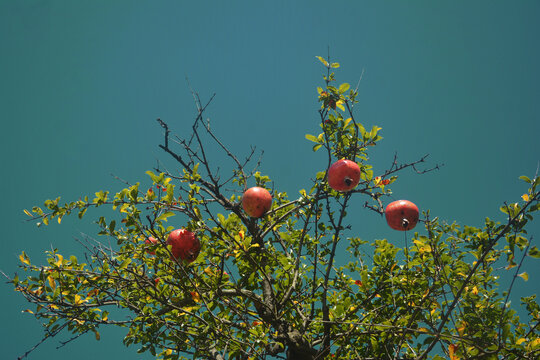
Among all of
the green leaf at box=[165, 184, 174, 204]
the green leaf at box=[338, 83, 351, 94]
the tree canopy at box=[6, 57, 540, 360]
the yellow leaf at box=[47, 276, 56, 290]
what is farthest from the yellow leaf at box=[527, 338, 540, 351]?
the yellow leaf at box=[47, 276, 56, 290]

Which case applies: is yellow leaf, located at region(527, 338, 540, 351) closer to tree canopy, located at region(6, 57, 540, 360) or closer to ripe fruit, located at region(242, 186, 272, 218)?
tree canopy, located at region(6, 57, 540, 360)

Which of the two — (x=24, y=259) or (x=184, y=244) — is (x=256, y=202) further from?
(x=24, y=259)

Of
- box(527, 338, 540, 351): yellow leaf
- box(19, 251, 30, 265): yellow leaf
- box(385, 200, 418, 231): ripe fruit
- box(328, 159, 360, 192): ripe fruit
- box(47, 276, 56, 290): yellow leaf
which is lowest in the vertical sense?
box(527, 338, 540, 351): yellow leaf

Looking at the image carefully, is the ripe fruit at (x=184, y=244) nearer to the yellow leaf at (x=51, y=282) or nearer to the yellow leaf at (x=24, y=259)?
the yellow leaf at (x=51, y=282)

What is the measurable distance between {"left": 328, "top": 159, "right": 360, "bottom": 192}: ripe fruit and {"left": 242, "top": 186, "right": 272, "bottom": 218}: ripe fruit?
0.70 m

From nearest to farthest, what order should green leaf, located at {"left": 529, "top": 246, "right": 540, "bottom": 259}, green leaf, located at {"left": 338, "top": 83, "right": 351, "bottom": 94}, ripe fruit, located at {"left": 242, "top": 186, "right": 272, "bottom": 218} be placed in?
green leaf, located at {"left": 529, "top": 246, "right": 540, "bottom": 259} → green leaf, located at {"left": 338, "top": 83, "right": 351, "bottom": 94} → ripe fruit, located at {"left": 242, "top": 186, "right": 272, "bottom": 218}

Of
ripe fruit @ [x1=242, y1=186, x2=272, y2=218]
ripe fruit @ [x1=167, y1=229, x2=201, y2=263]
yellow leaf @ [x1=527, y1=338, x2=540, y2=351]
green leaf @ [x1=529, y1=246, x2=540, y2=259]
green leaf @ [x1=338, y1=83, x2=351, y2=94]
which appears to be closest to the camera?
green leaf @ [x1=529, y1=246, x2=540, y2=259]

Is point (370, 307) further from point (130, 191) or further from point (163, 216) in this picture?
point (130, 191)

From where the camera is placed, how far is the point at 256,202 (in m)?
3.69

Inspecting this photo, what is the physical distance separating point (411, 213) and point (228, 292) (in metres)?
2.03

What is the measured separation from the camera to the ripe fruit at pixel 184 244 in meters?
3.37

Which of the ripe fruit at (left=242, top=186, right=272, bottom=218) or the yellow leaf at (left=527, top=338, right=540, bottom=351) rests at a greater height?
the ripe fruit at (left=242, top=186, right=272, bottom=218)

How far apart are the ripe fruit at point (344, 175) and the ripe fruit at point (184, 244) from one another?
1.39 metres

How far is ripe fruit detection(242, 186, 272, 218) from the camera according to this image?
3689 mm
